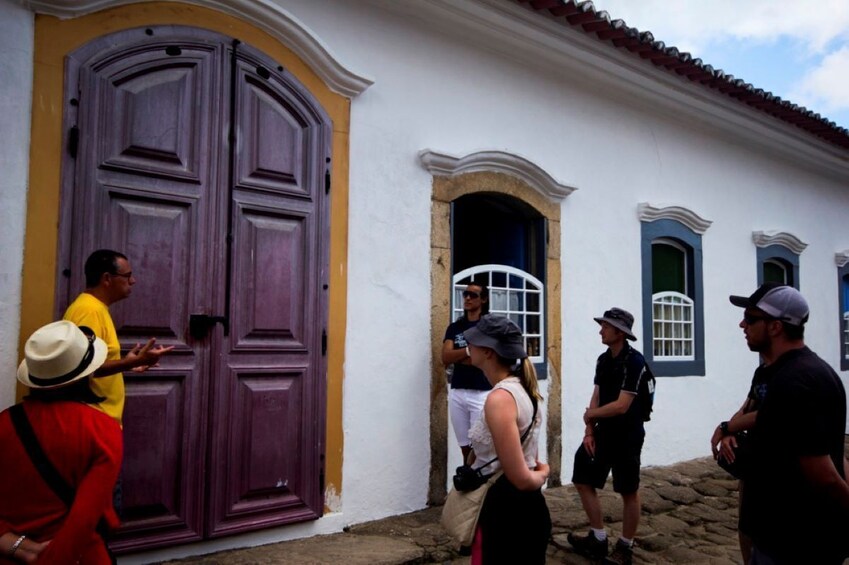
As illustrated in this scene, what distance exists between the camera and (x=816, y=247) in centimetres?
962

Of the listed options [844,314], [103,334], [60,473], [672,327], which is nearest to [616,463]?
[103,334]

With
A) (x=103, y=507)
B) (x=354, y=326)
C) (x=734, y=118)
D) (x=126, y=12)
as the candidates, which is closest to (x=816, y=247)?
(x=734, y=118)

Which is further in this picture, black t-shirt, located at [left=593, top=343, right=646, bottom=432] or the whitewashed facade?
the whitewashed facade

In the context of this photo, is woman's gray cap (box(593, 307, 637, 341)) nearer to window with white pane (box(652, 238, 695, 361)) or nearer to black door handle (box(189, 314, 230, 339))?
black door handle (box(189, 314, 230, 339))

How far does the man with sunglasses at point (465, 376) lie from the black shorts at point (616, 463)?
2.77ft

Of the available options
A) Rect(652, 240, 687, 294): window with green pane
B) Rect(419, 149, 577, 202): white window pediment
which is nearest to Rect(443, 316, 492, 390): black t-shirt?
Rect(419, 149, 577, 202): white window pediment

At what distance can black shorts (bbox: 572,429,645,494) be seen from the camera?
433 cm

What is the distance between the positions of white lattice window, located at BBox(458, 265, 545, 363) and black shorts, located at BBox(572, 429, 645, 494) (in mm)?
1662

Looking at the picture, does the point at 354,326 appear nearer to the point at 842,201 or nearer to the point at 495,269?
the point at 495,269

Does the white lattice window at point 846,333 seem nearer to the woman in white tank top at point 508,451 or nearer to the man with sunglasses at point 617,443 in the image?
the man with sunglasses at point 617,443

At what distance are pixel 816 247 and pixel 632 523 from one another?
273 inches

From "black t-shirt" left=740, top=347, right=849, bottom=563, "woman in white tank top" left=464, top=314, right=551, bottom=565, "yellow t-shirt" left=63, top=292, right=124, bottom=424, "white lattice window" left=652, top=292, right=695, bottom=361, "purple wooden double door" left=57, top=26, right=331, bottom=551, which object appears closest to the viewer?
"black t-shirt" left=740, top=347, right=849, bottom=563

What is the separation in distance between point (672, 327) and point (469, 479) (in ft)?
17.7

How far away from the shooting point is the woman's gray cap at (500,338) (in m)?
2.83
